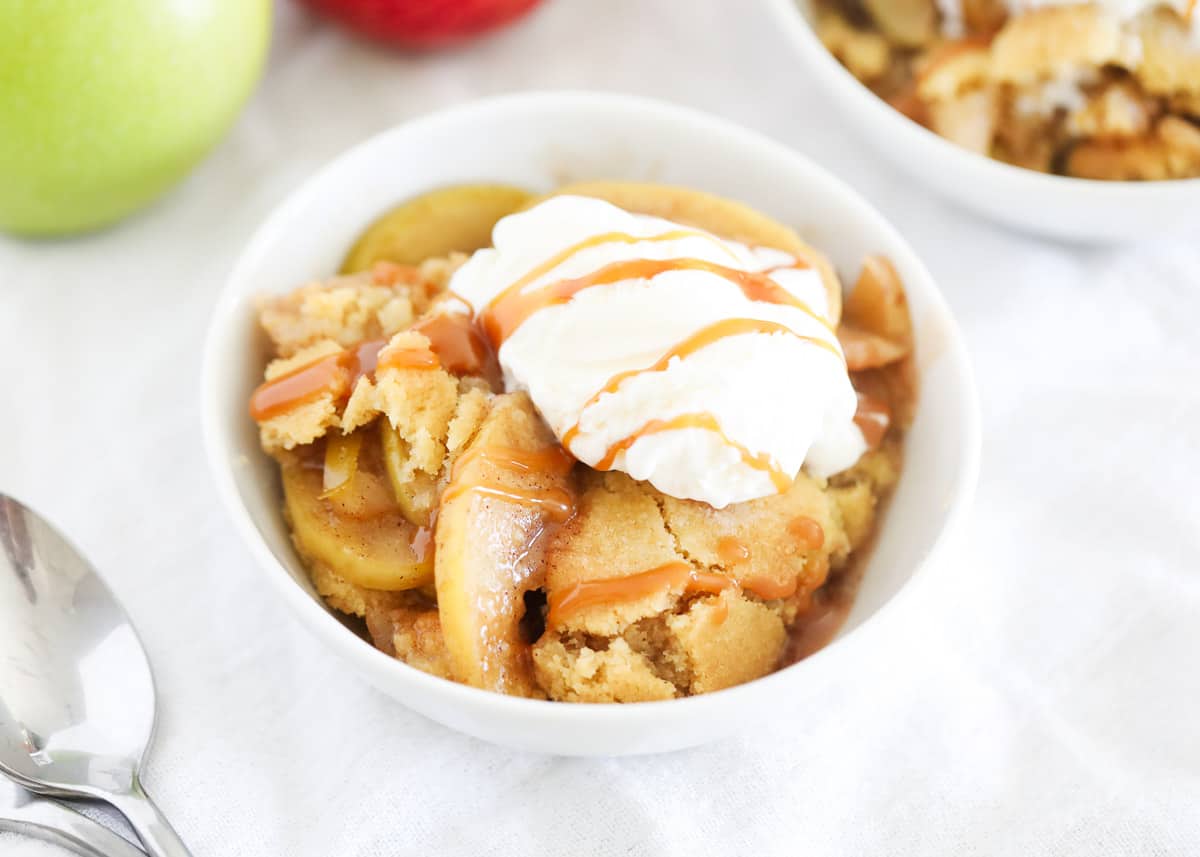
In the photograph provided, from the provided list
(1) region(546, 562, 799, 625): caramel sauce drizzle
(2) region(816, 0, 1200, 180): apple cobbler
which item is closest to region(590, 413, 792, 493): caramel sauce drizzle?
(1) region(546, 562, 799, 625): caramel sauce drizzle

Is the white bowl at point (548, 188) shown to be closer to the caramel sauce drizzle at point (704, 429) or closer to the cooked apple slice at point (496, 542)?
the cooked apple slice at point (496, 542)

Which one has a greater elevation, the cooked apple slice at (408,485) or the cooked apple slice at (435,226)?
the cooked apple slice at (435,226)

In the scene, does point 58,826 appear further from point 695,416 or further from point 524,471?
point 695,416

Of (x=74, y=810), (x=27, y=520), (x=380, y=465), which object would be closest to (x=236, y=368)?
(x=380, y=465)

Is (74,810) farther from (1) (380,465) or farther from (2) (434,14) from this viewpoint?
(2) (434,14)

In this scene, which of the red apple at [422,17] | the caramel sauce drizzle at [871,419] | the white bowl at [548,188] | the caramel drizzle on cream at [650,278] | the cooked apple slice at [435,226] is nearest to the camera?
the white bowl at [548,188]

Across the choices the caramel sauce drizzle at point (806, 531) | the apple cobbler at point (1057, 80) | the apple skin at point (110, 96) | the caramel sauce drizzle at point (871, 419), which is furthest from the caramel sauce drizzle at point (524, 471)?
the apple cobbler at point (1057, 80)

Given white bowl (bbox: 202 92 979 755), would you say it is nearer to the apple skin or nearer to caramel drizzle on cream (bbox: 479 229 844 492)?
caramel drizzle on cream (bbox: 479 229 844 492)
